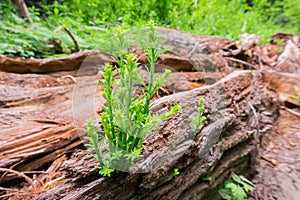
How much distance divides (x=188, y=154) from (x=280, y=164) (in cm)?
155

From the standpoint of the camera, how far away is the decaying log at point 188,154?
86 cm

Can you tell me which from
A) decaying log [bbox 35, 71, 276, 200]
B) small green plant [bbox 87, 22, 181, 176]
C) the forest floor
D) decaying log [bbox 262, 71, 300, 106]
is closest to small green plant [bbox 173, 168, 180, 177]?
decaying log [bbox 35, 71, 276, 200]

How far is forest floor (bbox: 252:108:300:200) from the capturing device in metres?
1.80

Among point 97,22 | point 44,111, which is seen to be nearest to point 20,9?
point 97,22

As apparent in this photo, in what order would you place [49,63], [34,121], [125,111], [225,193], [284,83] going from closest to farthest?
[125,111] < [34,121] < [225,193] < [49,63] < [284,83]

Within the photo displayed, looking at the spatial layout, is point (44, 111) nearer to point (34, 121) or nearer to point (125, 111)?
point (34, 121)

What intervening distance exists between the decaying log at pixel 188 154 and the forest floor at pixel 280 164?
0.79 feet

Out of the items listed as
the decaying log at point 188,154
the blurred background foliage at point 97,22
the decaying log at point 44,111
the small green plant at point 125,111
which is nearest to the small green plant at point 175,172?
the decaying log at point 188,154

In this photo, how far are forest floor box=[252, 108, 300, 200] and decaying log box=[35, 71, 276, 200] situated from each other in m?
0.24

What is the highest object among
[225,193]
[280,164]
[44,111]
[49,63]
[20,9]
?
[20,9]

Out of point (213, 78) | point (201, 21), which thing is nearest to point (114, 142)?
point (213, 78)

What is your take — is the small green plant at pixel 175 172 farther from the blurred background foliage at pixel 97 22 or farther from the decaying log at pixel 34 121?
the blurred background foliage at pixel 97 22

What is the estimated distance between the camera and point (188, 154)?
1203mm

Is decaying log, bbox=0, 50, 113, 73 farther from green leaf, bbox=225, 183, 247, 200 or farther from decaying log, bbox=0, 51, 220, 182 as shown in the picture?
green leaf, bbox=225, 183, 247, 200
